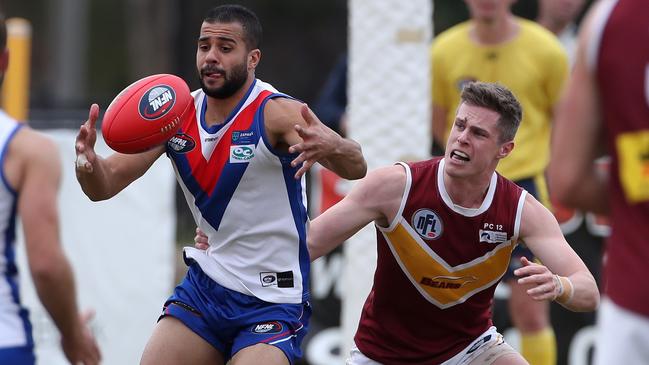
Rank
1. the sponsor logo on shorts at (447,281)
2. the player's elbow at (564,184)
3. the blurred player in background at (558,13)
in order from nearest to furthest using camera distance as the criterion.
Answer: the player's elbow at (564,184) → the sponsor logo on shorts at (447,281) → the blurred player in background at (558,13)

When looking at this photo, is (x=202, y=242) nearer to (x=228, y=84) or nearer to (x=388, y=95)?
(x=228, y=84)

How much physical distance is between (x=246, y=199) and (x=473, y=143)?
3.50ft

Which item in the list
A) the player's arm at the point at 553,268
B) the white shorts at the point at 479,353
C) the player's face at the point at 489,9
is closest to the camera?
the player's arm at the point at 553,268

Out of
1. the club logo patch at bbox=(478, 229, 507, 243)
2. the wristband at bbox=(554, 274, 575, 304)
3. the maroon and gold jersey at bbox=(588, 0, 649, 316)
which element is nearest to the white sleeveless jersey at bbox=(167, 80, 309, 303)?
the club logo patch at bbox=(478, 229, 507, 243)

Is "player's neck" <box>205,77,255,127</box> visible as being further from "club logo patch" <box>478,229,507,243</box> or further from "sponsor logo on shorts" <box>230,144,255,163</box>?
"club logo patch" <box>478,229,507,243</box>

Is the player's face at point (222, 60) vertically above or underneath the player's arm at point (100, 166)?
above

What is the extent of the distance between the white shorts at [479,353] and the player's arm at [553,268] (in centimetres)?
56

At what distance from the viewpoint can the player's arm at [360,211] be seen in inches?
229

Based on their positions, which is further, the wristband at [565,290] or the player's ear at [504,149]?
the player's ear at [504,149]

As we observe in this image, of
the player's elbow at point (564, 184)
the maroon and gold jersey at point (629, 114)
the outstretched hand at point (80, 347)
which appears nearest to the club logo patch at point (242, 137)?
the outstretched hand at point (80, 347)

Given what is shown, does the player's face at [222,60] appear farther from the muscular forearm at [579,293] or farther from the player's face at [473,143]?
the muscular forearm at [579,293]

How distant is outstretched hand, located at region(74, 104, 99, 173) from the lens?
5.21 meters

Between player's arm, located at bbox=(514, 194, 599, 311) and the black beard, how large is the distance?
1.43 metres

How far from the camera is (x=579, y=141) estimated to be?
3633mm
